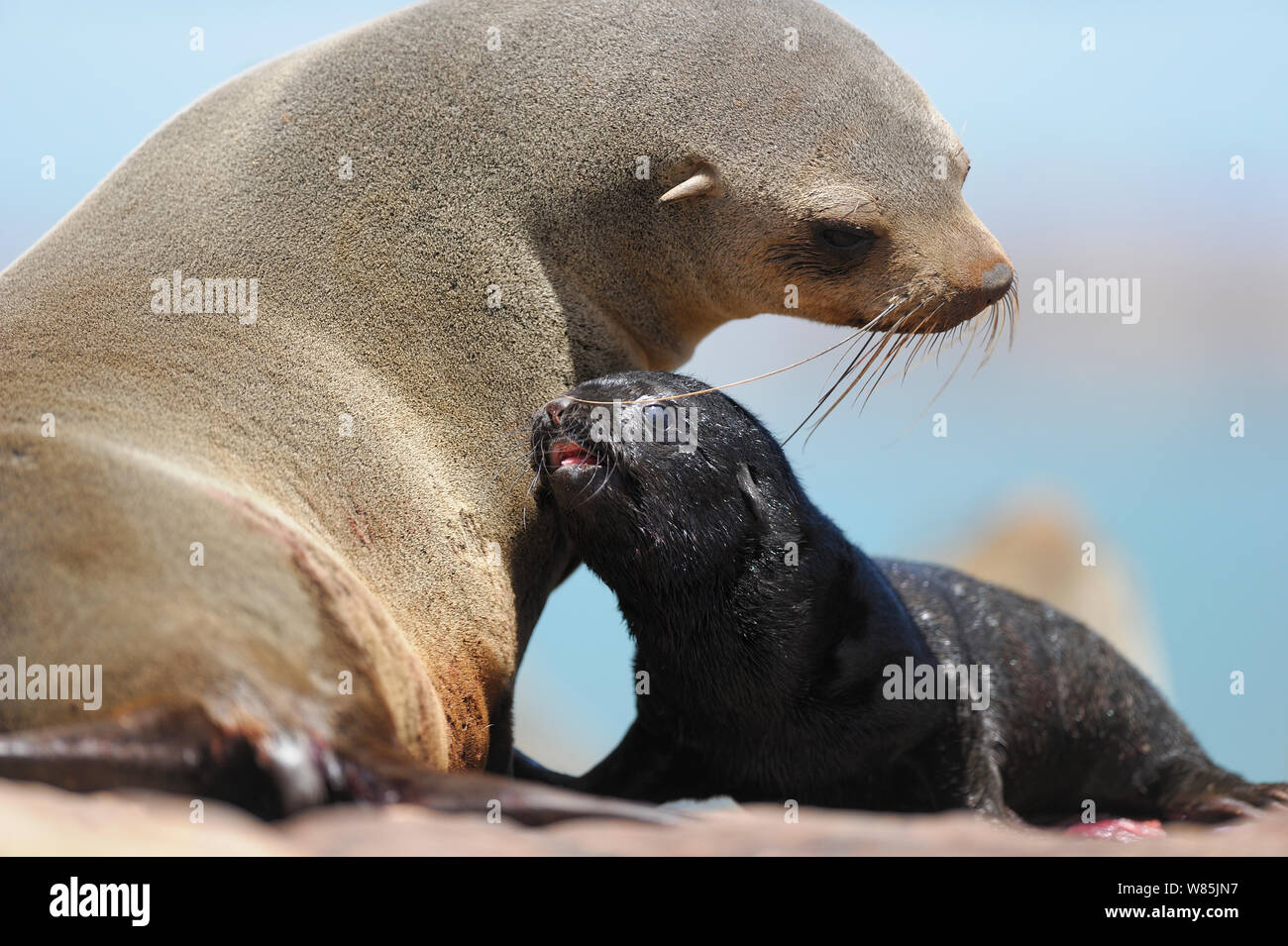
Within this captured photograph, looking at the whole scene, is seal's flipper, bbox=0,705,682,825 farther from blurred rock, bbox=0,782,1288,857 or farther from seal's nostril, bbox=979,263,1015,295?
seal's nostril, bbox=979,263,1015,295

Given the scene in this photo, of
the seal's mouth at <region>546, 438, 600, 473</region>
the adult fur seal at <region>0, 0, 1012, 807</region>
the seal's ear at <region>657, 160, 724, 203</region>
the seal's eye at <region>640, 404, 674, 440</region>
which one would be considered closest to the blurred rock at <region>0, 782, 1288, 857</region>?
the adult fur seal at <region>0, 0, 1012, 807</region>

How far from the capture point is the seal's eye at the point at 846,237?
4.47 metres

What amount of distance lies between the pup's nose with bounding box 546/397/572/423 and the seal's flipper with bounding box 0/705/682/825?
1.70 metres

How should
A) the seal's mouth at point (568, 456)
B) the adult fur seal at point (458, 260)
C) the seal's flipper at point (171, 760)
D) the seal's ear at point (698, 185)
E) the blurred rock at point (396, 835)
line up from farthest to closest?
the seal's ear at point (698, 185)
the seal's mouth at point (568, 456)
the adult fur seal at point (458, 260)
the seal's flipper at point (171, 760)
the blurred rock at point (396, 835)

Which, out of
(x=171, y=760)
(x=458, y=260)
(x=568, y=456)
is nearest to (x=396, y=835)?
(x=171, y=760)

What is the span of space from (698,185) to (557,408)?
89 centimetres

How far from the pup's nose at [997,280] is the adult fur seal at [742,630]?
3.02ft

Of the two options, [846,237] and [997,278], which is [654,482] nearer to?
[846,237]

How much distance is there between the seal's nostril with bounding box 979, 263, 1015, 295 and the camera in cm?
450

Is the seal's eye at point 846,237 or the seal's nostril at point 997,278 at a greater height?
the seal's eye at point 846,237

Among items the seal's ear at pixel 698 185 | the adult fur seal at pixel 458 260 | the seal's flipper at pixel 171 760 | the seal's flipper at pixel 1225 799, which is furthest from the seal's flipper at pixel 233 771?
the seal's flipper at pixel 1225 799

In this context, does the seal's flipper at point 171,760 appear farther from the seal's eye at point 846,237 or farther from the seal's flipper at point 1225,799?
the seal's flipper at point 1225,799

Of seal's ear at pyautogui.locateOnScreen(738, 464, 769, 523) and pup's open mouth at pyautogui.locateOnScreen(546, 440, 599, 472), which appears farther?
seal's ear at pyautogui.locateOnScreen(738, 464, 769, 523)

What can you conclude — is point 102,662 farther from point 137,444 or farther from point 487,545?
point 487,545
